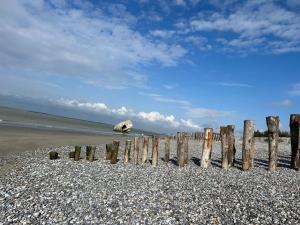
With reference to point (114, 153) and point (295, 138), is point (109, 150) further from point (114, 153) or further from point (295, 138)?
point (295, 138)

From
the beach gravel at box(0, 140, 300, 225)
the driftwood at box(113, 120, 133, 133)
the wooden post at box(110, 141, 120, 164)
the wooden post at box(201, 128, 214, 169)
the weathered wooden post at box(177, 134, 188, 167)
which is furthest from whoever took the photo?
the driftwood at box(113, 120, 133, 133)

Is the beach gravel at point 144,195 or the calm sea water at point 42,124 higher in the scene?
the calm sea water at point 42,124

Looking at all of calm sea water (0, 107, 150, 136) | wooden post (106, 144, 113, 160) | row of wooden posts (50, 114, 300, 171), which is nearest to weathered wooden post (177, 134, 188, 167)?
row of wooden posts (50, 114, 300, 171)

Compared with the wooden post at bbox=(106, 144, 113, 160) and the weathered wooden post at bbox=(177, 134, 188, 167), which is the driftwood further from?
the weathered wooden post at bbox=(177, 134, 188, 167)

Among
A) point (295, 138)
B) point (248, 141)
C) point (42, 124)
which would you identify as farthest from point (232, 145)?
point (42, 124)

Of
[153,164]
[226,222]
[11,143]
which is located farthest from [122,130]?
[226,222]

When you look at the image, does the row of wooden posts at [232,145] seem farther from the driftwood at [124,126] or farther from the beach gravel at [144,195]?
the driftwood at [124,126]

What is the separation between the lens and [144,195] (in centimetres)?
994

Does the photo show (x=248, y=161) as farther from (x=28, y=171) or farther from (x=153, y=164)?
(x=28, y=171)

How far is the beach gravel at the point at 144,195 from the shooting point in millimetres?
7973

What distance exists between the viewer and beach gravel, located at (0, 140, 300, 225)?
797 centimetres

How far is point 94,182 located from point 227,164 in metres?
6.26

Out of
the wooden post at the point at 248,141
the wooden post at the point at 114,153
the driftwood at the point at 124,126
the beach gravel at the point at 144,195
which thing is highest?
the driftwood at the point at 124,126

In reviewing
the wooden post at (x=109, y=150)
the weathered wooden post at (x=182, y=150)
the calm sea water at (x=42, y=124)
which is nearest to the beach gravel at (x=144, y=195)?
the weathered wooden post at (x=182, y=150)
